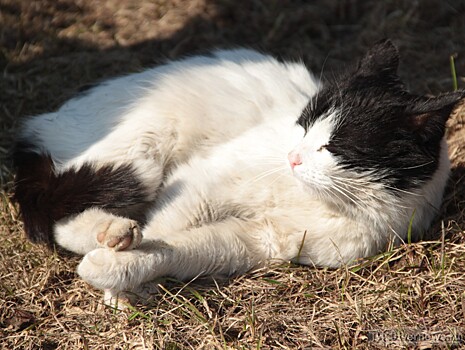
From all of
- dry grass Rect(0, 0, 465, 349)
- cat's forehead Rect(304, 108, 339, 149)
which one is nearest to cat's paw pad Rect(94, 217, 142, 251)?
dry grass Rect(0, 0, 465, 349)

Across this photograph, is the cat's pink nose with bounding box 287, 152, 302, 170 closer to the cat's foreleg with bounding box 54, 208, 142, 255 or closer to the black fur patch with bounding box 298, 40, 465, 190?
the black fur patch with bounding box 298, 40, 465, 190

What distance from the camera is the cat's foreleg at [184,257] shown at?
2.04 metres

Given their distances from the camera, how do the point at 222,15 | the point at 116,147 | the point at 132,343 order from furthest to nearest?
the point at 222,15 → the point at 116,147 → the point at 132,343

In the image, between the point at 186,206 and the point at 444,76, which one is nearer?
the point at 186,206

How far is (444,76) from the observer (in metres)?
3.42

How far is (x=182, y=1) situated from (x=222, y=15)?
337mm

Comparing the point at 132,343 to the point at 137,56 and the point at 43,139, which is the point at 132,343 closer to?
the point at 43,139

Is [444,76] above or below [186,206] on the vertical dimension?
above

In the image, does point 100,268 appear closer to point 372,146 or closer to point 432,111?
point 372,146

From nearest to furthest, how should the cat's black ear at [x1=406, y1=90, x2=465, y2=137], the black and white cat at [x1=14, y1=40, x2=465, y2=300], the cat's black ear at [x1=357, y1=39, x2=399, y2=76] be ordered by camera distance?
the cat's black ear at [x1=406, y1=90, x2=465, y2=137]
the black and white cat at [x1=14, y1=40, x2=465, y2=300]
the cat's black ear at [x1=357, y1=39, x2=399, y2=76]

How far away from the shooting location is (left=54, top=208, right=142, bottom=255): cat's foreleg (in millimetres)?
2062

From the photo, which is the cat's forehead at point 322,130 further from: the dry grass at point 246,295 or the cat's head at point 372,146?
the dry grass at point 246,295

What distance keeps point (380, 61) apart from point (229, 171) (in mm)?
744

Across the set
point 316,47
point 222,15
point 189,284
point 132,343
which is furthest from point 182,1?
point 132,343
